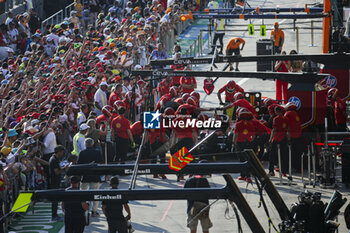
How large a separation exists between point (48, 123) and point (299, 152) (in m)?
5.85

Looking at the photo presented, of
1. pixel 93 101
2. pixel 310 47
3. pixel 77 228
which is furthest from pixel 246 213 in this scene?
pixel 310 47

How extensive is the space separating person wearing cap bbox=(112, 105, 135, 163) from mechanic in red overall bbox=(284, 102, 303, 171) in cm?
366

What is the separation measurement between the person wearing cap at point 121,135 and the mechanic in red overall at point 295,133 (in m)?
3.66

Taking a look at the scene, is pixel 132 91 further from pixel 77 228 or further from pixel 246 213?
pixel 246 213

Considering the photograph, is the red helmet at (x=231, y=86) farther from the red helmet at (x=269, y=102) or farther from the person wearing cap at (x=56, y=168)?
the person wearing cap at (x=56, y=168)

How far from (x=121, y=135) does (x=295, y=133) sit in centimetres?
→ 403

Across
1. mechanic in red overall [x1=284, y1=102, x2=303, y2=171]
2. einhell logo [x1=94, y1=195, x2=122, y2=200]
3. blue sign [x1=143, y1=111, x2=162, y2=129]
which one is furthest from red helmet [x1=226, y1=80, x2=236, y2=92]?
einhell logo [x1=94, y1=195, x2=122, y2=200]

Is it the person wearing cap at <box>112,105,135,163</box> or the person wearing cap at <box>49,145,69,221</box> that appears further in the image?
the person wearing cap at <box>112,105,135,163</box>

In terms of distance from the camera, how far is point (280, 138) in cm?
1672

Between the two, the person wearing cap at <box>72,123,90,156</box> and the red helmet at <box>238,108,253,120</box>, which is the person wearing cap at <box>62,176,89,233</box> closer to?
the person wearing cap at <box>72,123,90,156</box>

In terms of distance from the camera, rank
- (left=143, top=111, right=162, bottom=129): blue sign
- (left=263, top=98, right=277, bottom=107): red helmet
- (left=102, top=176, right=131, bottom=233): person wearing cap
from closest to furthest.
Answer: (left=143, top=111, right=162, bottom=129): blue sign → (left=102, top=176, right=131, bottom=233): person wearing cap → (left=263, top=98, right=277, bottom=107): red helmet

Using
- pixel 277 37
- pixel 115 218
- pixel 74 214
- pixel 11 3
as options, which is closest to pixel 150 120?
pixel 115 218

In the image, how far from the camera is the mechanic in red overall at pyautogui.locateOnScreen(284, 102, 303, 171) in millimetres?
16609

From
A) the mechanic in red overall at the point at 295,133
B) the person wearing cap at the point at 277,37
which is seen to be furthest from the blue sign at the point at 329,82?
the person wearing cap at the point at 277,37
